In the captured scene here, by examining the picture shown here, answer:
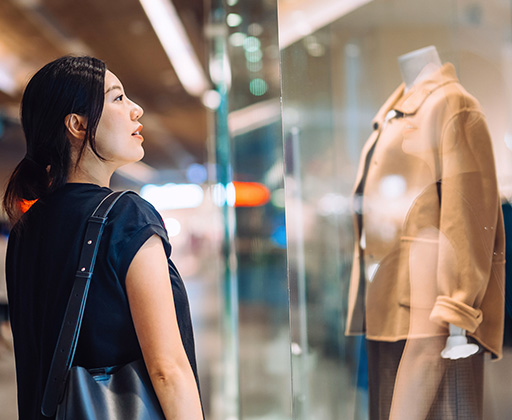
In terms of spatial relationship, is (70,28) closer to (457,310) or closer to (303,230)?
(303,230)

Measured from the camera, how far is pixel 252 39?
2.72 m

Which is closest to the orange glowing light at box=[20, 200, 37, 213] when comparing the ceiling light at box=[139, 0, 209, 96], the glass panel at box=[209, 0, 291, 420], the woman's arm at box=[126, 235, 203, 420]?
the woman's arm at box=[126, 235, 203, 420]

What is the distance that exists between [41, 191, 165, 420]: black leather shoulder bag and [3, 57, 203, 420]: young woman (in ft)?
0.06

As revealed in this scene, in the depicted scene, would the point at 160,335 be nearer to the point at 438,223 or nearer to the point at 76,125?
the point at 76,125

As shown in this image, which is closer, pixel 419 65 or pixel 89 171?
pixel 89 171

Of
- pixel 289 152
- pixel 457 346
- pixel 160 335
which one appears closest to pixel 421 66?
pixel 289 152

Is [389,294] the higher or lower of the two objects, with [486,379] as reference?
higher

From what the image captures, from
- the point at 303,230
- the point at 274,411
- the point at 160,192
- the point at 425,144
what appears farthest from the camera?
the point at 274,411

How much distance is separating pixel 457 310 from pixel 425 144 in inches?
14.9

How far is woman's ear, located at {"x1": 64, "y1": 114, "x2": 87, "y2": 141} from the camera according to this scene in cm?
91

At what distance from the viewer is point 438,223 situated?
1.24m

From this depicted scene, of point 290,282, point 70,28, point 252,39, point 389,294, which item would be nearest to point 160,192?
point 290,282

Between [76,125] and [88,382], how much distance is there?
410mm

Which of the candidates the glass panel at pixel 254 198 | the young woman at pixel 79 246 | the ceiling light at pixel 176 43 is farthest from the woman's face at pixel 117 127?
the ceiling light at pixel 176 43
